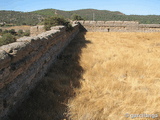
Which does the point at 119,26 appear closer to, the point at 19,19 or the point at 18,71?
the point at 18,71

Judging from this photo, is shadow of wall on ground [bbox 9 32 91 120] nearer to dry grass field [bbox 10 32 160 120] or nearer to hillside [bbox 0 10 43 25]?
dry grass field [bbox 10 32 160 120]

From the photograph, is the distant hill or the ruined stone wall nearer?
the ruined stone wall

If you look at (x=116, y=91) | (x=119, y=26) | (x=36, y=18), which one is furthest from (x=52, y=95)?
(x=36, y=18)

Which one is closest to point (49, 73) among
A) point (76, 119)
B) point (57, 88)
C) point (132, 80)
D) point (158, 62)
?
point (57, 88)

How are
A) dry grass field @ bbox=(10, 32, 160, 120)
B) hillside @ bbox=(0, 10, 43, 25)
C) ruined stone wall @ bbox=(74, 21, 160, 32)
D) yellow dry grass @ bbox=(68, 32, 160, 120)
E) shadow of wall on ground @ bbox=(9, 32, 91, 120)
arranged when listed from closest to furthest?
shadow of wall on ground @ bbox=(9, 32, 91, 120), dry grass field @ bbox=(10, 32, 160, 120), yellow dry grass @ bbox=(68, 32, 160, 120), ruined stone wall @ bbox=(74, 21, 160, 32), hillside @ bbox=(0, 10, 43, 25)

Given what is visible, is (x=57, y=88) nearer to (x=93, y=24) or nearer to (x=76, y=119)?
(x=76, y=119)

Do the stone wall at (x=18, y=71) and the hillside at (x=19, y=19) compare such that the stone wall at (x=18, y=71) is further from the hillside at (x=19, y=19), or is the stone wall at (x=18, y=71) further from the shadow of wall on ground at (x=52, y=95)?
the hillside at (x=19, y=19)

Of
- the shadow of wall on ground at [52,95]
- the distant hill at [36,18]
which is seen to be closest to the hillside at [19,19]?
the distant hill at [36,18]

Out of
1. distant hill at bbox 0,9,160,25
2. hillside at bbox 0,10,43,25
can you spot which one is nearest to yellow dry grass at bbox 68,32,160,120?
distant hill at bbox 0,9,160,25

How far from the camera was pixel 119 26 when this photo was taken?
14172 millimetres

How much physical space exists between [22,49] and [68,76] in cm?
186

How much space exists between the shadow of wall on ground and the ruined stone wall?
10.6 m

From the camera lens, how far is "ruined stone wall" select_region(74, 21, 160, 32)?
45.1 feet

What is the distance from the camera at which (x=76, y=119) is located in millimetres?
2516
